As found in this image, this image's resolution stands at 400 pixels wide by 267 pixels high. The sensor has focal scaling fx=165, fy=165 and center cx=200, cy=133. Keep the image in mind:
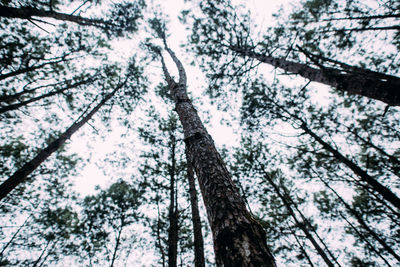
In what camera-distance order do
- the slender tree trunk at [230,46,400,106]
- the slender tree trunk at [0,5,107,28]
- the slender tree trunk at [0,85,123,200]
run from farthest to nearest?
the slender tree trunk at [0,85,123,200], the slender tree trunk at [0,5,107,28], the slender tree trunk at [230,46,400,106]

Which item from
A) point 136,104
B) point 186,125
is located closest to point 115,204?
point 136,104

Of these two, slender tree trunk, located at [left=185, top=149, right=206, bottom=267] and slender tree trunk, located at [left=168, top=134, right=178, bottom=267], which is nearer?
slender tree trunk, located at [left=185, top=149, right=206, bottom=267]

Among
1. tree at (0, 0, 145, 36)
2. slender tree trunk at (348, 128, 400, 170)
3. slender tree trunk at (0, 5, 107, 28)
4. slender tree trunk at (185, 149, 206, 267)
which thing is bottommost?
slender tree trunk at (185, 149, 206, 267)

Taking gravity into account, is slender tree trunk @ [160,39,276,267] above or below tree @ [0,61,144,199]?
below

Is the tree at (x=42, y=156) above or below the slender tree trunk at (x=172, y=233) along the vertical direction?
above

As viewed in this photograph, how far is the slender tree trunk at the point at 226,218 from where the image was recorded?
3.31ft

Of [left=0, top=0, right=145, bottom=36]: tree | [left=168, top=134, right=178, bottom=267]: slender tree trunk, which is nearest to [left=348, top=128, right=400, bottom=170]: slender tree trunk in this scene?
[left=168, top=134, right=178, bottom=267]: slender tree trunk

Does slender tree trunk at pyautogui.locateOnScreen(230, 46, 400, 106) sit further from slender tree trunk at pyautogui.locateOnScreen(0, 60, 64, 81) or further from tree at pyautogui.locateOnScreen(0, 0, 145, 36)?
slender tree trunk at pyautogui.locateOnScreen(0, 60, 64, 81)

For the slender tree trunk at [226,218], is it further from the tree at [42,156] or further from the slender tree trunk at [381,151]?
the slender tree trunk at [381,151]

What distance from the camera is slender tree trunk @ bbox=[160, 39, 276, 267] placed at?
3.31 ft

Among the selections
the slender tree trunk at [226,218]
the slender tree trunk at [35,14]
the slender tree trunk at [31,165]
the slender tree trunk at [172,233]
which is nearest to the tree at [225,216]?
the slender tree trunk at [226,218]

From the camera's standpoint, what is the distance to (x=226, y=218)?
4.04 feet

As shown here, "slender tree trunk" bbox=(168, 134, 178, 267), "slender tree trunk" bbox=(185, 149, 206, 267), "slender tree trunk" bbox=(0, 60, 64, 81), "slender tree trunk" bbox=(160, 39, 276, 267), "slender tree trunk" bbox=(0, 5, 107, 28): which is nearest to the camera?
"slender tree trunk" bbox=(160, 39, 276, 267)

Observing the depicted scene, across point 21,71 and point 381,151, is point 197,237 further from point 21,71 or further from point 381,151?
point 21,71
